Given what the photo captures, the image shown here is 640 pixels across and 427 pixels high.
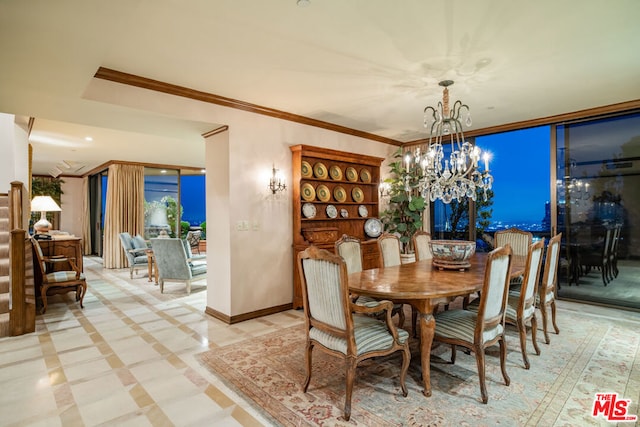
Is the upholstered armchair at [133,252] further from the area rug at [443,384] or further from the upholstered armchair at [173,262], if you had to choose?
the area rug at [443,384]

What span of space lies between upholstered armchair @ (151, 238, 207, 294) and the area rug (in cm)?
254

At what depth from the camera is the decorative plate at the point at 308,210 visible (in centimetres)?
479

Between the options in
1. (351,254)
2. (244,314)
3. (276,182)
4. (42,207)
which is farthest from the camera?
(42,207)

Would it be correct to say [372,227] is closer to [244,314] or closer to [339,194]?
[339,194]

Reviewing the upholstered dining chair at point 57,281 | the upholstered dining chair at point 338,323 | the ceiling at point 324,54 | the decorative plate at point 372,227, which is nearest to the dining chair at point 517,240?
the ceiling at point 324,54

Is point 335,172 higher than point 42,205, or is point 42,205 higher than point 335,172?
point 335,172

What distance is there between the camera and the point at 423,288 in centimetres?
237

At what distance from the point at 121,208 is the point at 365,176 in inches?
246

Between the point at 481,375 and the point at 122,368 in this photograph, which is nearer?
the point at 481,375

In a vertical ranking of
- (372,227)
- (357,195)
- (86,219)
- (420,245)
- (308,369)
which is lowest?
(308,369)

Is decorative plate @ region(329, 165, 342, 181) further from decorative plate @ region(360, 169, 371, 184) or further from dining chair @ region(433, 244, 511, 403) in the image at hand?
dining chair @ region(433, 244, 511, 403)

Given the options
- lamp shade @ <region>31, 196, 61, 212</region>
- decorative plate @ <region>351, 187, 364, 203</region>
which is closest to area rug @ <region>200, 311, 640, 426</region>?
decorative plate @ <region>351, 187, 364, 203</region>

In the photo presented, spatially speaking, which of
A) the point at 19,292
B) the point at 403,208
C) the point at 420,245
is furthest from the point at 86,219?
the point at 420,245

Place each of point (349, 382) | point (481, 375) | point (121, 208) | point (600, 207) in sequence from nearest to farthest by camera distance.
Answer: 1. point (349, 382)
2. point (481, 375)
3. point (600, 207)
4. point (121, 208)
